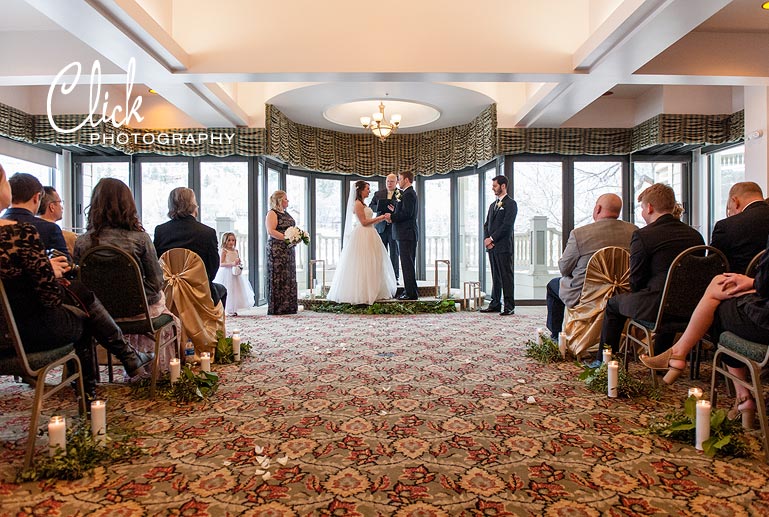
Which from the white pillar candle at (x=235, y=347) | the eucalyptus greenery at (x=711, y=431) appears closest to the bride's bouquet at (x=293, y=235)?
the white pillar candle at (x=235, y=347)

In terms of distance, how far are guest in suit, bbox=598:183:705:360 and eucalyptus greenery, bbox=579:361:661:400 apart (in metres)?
0.25

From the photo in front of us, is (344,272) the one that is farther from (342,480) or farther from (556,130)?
(342,480)

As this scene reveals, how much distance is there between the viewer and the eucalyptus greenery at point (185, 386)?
2.68 meters

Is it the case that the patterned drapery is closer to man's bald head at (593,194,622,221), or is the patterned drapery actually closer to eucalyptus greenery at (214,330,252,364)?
man's bald head at (593,194,622,221)

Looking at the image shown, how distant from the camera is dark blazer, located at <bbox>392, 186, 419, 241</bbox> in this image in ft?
22.1

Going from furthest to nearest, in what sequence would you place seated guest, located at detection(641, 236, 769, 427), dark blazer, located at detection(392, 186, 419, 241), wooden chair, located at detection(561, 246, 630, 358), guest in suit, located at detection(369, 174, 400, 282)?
1. guest in suit, located at detection(369, 174, 400, 282)
2. dark blazer, located at detection(392, 186, 419, 241)
3. wooden chair, located at detection(561, 246, 630, 358)
4. seated guest, located at detection(641, 236, 769, 427)

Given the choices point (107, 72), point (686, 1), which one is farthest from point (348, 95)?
point (686, 1)

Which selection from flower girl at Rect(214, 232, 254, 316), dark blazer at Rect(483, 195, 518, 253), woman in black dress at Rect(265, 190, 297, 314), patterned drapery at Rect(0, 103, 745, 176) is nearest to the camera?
dark blazer at Rect(483, 195, 518, 253)

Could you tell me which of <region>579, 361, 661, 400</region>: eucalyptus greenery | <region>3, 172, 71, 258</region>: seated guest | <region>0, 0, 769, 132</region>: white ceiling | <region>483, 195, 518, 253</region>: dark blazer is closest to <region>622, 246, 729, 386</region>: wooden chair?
<region>579, 361, 661, 400</region>: eucalyptus greenery

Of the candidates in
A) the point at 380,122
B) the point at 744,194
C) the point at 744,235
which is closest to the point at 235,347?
the point at 744,235

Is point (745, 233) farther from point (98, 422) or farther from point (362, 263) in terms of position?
point (362, 263)

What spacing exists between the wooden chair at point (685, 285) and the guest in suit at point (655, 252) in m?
0.08

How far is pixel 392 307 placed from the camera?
650 centimetres

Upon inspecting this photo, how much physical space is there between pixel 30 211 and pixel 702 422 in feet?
10.9
